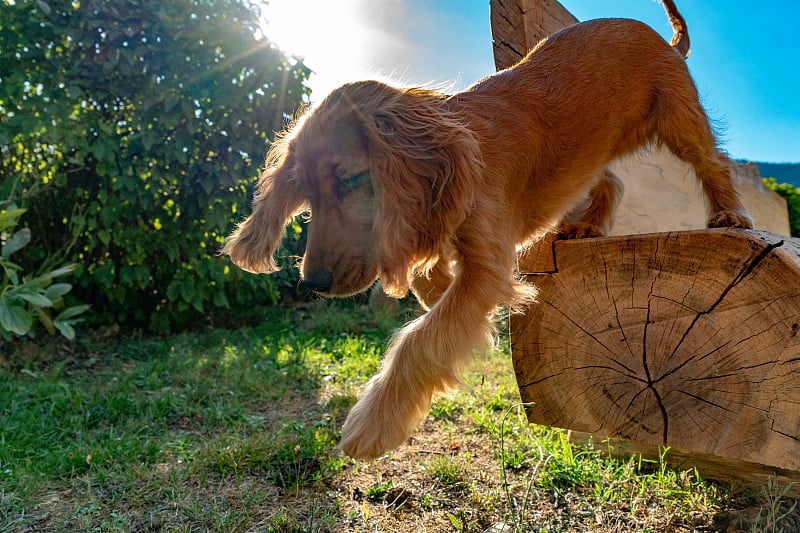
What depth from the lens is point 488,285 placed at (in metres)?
2.04

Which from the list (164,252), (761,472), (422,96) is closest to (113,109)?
(164,252)

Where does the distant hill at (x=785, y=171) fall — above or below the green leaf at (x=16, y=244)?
above

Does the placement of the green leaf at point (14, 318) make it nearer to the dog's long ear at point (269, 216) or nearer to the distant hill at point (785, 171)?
the dog's long ear at point (269, 216)

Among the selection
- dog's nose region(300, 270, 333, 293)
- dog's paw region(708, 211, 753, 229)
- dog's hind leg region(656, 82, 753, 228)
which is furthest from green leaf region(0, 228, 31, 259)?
dog's paw region(708, 211, 753, 229)

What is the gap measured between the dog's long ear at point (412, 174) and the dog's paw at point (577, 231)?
102 cm

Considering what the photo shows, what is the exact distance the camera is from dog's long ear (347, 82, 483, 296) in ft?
6.16

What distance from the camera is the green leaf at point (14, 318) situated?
11.1 ft

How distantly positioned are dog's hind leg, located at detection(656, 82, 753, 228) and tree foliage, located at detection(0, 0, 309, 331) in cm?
422

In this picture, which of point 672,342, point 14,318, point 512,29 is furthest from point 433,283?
point 14,318

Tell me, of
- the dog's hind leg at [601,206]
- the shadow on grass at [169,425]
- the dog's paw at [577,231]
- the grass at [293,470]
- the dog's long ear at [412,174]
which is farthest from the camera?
the dog's hind leg at [601,206]

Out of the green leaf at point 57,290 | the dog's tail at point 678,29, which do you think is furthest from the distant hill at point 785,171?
the green leaf at point 57,290

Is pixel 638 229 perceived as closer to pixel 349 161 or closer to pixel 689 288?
pixel 689 288

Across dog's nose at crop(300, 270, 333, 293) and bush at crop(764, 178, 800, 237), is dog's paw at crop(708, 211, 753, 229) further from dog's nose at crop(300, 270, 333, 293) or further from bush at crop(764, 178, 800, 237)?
bush at crop(764, 178, 800, 237)

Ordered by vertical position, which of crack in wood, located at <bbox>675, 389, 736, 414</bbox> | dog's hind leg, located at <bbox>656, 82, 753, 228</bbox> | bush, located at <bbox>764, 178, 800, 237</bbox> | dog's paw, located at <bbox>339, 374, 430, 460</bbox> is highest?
bush, located at <bbox>764, 178, 800, 237</bbox>
